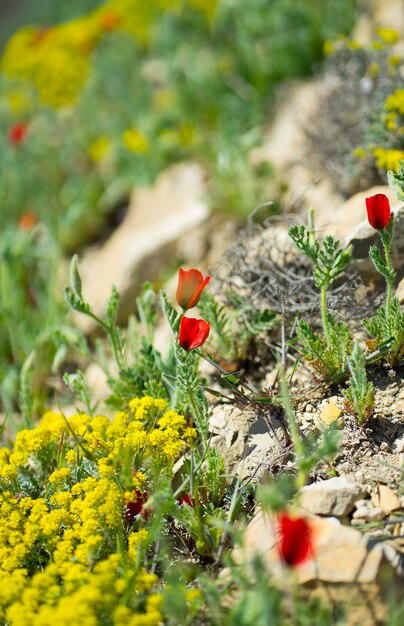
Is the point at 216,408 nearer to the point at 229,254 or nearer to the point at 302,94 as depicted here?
the point at 229,254

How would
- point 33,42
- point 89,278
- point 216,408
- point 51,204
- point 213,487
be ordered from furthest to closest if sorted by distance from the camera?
1. point 33,42
2. point 51,204
3. point 89,278
4. point 216,408
5. point 213,487

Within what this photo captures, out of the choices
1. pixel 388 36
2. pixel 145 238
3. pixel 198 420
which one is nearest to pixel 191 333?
pixel 198 420

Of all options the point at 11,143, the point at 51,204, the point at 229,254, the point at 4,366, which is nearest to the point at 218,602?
the point at 229,254

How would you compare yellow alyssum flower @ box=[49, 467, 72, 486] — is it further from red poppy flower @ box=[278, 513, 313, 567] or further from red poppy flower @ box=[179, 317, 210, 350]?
red poppy flower @ box=[278, 513, 313, 567]

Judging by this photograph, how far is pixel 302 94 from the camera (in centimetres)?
414

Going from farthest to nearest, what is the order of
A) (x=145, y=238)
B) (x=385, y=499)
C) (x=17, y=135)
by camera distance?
(x=17, y=135), (x=145, y=238), (x=385, y=499)

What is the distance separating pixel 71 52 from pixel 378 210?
548cm

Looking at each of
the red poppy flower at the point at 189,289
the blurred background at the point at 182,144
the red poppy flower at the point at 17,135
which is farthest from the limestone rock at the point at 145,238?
the red poppy flower at the point at 189,289

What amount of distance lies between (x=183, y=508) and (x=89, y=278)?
2.28 metres

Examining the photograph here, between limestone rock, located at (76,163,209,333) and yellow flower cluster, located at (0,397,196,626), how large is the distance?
107 centimetres

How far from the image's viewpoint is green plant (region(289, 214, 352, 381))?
203 centimetres

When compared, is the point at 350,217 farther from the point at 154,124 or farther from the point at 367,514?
the point at 154,124

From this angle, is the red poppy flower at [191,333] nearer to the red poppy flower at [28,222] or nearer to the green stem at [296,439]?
the green stem at [296,439]

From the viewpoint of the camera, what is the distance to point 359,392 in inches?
76.5
